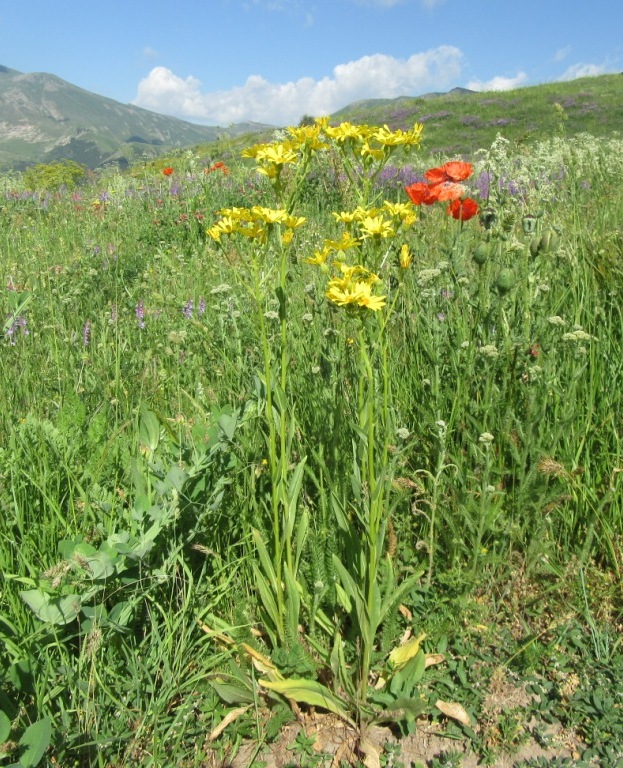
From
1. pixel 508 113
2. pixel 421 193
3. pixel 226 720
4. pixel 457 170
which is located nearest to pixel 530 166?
pixel 457 170

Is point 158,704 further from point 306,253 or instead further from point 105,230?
point 105,230

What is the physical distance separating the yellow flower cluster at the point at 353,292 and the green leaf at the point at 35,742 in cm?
91

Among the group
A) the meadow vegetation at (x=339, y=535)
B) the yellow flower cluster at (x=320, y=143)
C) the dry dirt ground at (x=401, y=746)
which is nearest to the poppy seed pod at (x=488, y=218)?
the meadow vegetation at (x=339, y=535)

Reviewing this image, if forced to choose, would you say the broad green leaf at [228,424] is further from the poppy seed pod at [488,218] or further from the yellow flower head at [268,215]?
the poppy seed pod at [488,218]

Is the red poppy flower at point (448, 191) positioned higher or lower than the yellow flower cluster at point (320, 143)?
lower

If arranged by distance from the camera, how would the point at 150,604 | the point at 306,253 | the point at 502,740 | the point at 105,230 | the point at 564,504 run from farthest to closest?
1. the point at 105,230
2. the point at 306,253
3. the point at 564,504
4. the point at 150,604
5. the point at 502,740

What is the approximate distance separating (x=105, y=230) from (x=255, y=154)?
507 centimetres

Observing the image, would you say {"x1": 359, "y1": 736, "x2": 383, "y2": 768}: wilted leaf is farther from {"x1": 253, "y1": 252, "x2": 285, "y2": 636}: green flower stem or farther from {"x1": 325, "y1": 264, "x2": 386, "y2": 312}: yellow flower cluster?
{"x1": 325, "y1": 264, "x2": 386, "y2": 312}: yellow flower cluster

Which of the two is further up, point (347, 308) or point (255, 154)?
point (255, 154)

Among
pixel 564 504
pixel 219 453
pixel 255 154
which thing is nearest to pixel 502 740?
pixel 564 504

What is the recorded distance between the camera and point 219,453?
1.66 m

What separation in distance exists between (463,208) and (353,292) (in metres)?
1.30

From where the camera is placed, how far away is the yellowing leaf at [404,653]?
1.49 metres

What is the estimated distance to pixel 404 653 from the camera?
1505 mm
